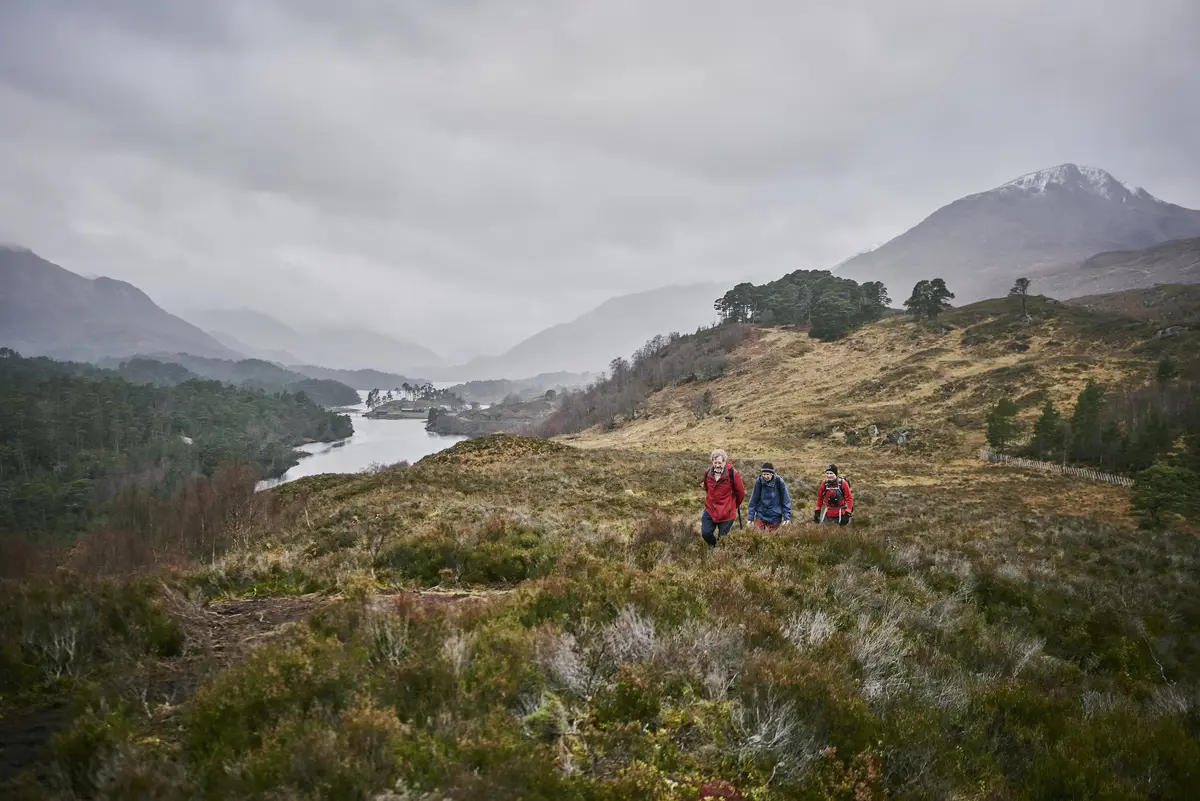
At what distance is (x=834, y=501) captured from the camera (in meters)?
12.0

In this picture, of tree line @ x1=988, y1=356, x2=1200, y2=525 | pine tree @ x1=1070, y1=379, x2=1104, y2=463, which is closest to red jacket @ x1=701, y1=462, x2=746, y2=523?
tree line @ x1=988, y1=356, x2=1200, y2=525

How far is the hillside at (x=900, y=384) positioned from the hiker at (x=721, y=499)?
34.4 metres

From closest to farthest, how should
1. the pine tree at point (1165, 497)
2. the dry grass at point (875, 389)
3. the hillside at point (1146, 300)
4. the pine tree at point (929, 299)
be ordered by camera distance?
the pine tree at point (1165, 497), the dry grass at point (875, 389), the pine tree at point (929, 299), the hillside at point (1146, 300)

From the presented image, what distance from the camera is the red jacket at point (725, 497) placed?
9.16m

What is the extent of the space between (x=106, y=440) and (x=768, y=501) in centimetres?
14733

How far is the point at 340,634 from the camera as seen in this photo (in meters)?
4.73

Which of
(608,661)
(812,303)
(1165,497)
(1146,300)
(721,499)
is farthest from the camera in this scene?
(1146,300)

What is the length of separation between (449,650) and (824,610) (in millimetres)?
4302

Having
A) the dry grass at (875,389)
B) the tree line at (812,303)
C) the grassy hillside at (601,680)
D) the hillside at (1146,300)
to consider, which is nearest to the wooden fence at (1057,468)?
the dry grass at (875,389)

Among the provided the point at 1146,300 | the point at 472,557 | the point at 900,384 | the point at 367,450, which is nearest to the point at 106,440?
the point at 367,450

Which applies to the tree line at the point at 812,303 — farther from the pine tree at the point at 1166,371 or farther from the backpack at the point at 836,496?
the backpack at the point at 836,496

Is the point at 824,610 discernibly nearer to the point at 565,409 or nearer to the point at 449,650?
the point at 449,650

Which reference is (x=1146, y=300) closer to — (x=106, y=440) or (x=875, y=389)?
(x=875, y=389)

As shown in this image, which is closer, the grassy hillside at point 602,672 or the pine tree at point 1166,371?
the grassy hillside at point 602,672
